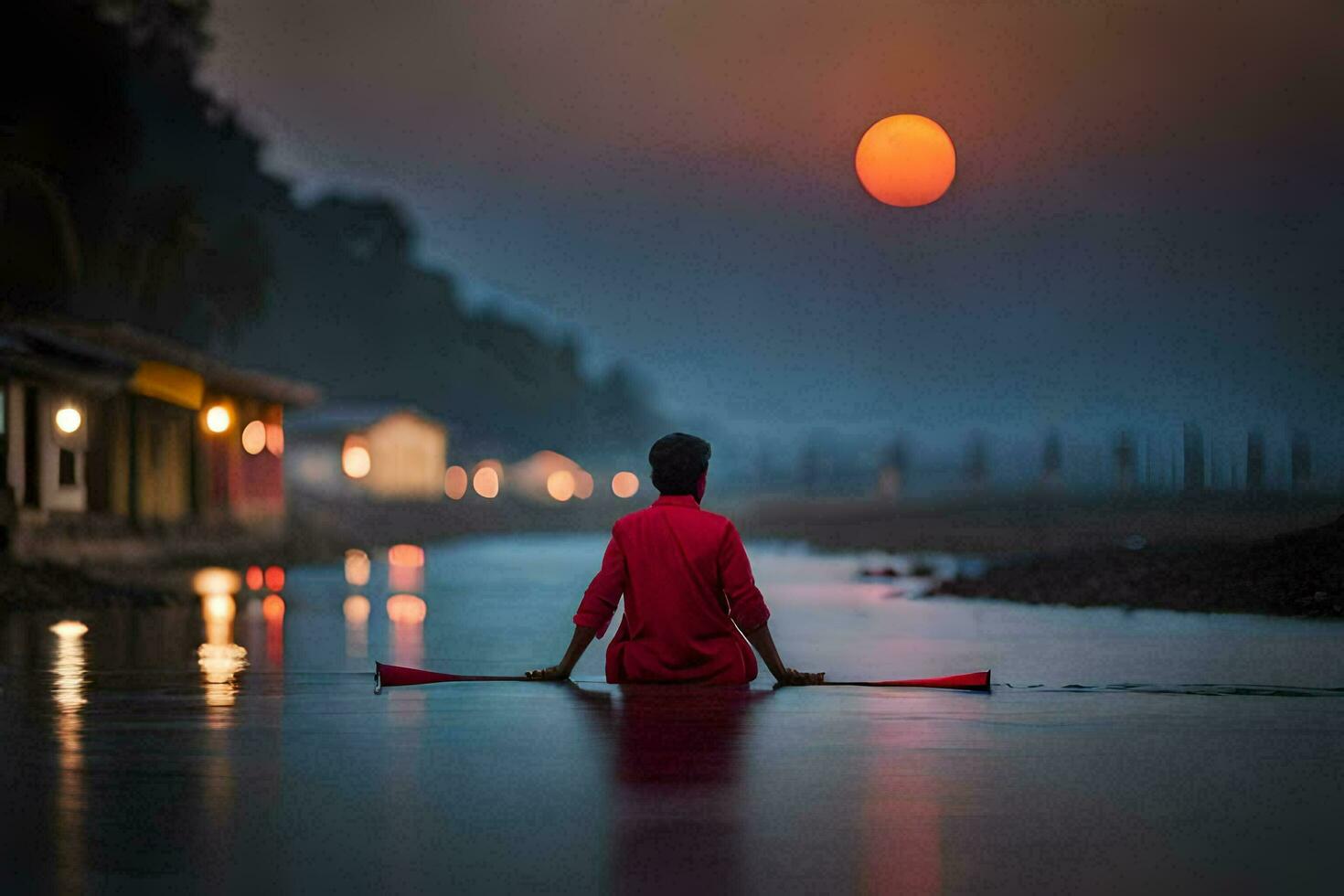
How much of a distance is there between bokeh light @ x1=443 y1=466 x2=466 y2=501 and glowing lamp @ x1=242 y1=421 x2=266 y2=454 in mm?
44495

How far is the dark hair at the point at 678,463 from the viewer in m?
9.80

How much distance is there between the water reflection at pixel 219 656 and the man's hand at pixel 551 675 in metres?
1.68

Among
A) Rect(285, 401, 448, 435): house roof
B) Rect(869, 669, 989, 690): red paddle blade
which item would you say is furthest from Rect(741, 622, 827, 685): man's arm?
Rect(285, 401, 448, 435): house roof

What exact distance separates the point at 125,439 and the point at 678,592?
93.7 ft

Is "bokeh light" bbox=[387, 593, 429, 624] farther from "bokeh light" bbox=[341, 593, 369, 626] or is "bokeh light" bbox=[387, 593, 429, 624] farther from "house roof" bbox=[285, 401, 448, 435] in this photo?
"house roof" bbox=[285, 401, 448, 435]

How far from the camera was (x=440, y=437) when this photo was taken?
8725cm

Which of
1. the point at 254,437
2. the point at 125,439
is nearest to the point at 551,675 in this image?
Answer: the point at 125,439

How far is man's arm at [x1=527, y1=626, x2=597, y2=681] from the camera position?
998 centimetres

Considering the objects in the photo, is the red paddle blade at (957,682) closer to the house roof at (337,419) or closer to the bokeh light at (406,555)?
the bokeh light at (406,555)

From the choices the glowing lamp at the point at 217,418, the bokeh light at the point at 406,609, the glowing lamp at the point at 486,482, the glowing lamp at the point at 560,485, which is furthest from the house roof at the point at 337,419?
the bokeh light at the point at 406,609

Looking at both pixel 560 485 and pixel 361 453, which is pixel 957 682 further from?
pixel 560 485

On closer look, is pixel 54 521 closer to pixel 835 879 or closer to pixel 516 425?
pixel 835 879

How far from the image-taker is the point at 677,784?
716cm

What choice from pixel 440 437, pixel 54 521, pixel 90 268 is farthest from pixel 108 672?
pixel 440 437
